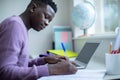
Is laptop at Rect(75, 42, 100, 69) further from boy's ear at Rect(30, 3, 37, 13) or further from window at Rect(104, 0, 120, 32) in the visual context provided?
window at Rect(104, 0, 120, 32)

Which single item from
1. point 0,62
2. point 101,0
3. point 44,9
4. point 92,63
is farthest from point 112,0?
point 0,62

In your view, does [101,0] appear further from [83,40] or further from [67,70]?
[67,70]

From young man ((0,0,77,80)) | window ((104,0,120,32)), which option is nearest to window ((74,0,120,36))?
window ((104,0,120,32))

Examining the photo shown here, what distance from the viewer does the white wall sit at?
2.64 meters

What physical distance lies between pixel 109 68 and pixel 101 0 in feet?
4.87

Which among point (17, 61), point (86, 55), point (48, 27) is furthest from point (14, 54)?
point (48, 27)

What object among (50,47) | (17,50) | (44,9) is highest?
(44,9)

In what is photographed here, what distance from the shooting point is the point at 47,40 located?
104 inches

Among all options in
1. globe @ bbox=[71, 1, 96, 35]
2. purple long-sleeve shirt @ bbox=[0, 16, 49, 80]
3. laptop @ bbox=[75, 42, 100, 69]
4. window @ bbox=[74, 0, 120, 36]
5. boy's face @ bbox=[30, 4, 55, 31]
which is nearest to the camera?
purple long-sleeve shirt @ bbox=[0, 16, 49, 80]

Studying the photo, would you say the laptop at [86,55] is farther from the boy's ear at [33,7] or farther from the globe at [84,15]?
the globe at [84,15]

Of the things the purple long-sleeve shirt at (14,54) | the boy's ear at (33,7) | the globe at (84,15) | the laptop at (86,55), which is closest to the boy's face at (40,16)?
the boy's ear at (33,7)

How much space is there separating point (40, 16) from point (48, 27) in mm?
1407

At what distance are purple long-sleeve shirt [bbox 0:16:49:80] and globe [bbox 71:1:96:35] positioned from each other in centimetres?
112

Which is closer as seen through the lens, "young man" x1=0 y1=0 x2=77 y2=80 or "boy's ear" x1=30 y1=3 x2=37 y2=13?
"young man" x1=0 y1=0 x2=77 y2=80
